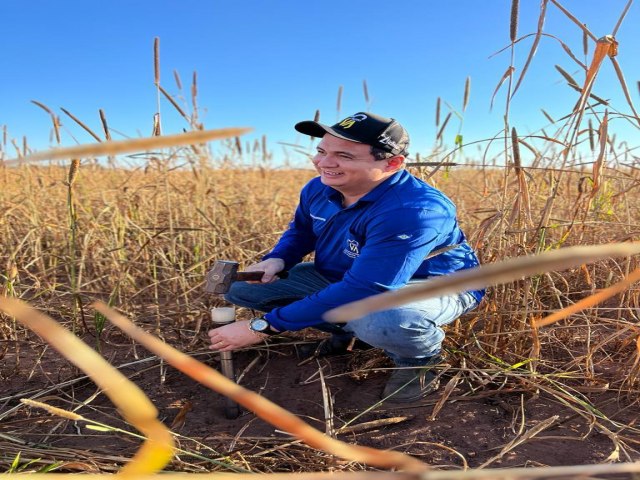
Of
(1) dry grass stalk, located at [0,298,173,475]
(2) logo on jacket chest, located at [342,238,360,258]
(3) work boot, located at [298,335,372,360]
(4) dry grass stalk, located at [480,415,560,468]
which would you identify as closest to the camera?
(1) dry grass stalk, located at [0,298,173,475]

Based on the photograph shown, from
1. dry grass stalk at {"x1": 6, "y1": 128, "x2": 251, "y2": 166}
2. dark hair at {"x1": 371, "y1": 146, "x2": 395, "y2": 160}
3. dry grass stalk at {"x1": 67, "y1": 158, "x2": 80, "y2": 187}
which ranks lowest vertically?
dry grass stalk at {"x1": 6, "y1": 128, "x2": 251, "y2": 166}

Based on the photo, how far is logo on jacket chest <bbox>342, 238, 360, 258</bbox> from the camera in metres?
1.94

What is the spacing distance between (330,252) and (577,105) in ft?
3.41

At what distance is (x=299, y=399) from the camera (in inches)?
69.9

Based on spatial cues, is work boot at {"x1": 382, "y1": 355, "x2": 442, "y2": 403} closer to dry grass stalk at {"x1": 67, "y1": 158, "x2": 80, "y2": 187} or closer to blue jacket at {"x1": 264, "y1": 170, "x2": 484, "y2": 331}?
blue jacket at {"x1": 264, "y1": 170, "x2": 484, "y2": 331}

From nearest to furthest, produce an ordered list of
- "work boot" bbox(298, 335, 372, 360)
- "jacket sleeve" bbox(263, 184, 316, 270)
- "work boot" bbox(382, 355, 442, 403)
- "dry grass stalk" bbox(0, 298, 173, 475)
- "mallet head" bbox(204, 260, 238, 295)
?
"dry grass stalk" bbox(0, 298, 173, 475) < "work boot" bbox(382, 355, 442, 403) < "mallet head" bbox(204, 260, 238, 295) < "work boot" bbox(298, 335, 372, 360) < "jacket sleeve" bbox(263, 184, 316, 270)

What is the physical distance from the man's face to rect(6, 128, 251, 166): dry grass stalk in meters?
1.59

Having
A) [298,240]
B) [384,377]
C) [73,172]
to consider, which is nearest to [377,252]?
[384,377]

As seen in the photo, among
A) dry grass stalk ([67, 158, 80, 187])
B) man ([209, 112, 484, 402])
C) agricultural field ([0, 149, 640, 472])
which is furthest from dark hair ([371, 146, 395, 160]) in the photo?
dry grass stalk ([67, 158, 80, 187])

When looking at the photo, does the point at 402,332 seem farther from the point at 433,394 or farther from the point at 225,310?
the point at 225,310

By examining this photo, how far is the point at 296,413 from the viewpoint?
169 cm

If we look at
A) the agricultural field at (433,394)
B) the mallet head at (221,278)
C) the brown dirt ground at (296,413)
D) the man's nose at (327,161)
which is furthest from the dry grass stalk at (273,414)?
the man's nose at (327,161)

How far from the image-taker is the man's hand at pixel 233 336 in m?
1.70

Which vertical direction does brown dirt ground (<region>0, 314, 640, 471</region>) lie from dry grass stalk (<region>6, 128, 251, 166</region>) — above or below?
below
